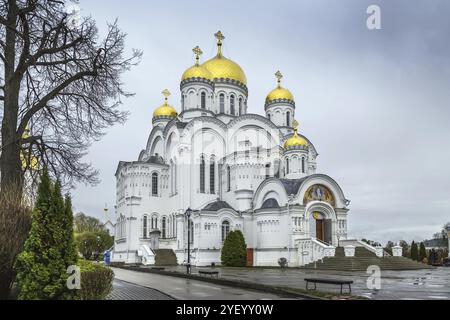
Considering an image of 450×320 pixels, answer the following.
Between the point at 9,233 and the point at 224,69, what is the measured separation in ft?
130

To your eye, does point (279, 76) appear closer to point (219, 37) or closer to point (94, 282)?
point (219, 37)

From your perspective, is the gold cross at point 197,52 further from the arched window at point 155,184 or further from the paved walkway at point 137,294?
the paved walkway at point 137,294

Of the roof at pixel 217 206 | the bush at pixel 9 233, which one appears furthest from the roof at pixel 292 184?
the bush at pixel 9 233

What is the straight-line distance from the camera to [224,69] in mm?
49000

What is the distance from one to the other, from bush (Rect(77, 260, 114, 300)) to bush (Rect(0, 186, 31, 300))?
1619 millimetres

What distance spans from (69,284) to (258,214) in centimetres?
2937

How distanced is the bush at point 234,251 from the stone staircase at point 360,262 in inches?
203

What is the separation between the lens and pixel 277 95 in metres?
51.3

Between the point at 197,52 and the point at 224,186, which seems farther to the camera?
the point at 197,52

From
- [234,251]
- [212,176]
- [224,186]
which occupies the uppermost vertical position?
[212,176]

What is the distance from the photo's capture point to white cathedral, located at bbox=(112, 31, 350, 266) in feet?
123

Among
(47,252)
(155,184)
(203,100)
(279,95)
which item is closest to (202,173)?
(155,184)

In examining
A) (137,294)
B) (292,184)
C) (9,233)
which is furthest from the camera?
(292,184)

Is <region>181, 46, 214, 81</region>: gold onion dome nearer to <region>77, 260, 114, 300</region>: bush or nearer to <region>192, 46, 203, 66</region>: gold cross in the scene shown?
<region>192, 46, 203, 66</region>: gold cross
